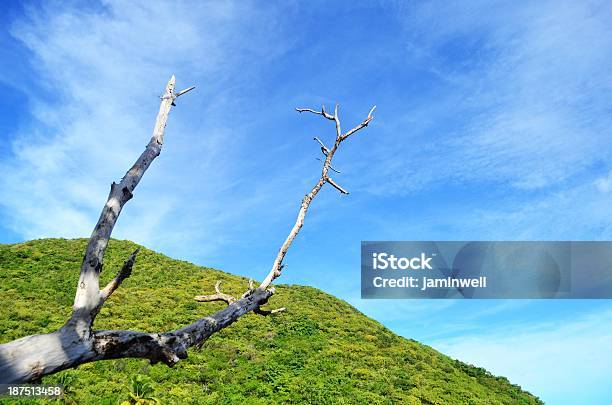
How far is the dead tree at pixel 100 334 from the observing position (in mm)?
4805

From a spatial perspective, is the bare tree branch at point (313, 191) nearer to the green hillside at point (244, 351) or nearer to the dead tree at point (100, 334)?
the dead tree at point (100, 334)

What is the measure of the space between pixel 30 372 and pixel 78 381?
803 inches

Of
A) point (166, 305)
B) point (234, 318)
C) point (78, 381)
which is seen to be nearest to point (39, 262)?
point (166, 305)

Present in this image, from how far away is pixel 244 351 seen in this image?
1131 inches

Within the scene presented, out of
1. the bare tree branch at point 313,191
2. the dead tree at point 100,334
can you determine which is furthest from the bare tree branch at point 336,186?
the dead tree at point 100,334

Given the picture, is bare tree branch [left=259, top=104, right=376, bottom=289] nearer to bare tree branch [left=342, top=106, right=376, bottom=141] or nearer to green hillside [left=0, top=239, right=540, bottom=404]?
bare tree branch [left=342, top=106, right=376, bottom=141]

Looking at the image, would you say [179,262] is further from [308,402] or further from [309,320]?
[308,402]

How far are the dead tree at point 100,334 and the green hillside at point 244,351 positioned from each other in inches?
633

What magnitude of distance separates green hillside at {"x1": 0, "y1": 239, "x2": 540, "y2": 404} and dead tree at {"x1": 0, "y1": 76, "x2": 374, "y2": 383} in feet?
52.8

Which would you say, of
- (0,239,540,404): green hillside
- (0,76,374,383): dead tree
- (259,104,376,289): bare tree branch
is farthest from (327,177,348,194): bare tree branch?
(0,239,540,404): green hillside

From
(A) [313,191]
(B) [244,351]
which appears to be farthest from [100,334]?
(B) [244,351]

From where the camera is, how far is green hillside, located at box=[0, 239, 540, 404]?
2406 centimetres

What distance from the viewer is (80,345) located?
5.32 metres

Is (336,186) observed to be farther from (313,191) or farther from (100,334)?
Answer: (100,334)
